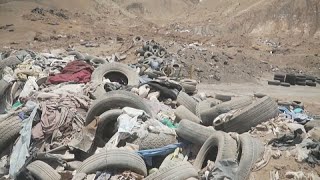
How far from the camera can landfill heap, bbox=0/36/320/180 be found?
6789 millimetres

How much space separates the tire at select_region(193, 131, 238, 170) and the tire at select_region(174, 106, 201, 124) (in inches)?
54.8

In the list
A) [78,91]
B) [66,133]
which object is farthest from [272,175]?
[78,91]

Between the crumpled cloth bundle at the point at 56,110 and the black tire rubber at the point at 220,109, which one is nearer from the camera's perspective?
the crumpled cloth bundle at the point at 56,110

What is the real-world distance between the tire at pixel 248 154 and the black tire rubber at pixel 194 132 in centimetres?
71

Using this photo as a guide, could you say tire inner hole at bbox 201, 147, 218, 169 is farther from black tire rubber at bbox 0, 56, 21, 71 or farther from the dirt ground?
black tire rubber at bbox 0, 56, 21, 71

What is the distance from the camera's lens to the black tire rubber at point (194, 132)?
24.7 ft

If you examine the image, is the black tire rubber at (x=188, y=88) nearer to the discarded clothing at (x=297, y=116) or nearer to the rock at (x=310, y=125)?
the discarded clothing at (x=297, y=116)

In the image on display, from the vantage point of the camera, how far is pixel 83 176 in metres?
6.86

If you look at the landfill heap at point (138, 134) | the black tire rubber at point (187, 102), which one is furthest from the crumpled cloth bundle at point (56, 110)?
the black tire rubber at point (187, 102)

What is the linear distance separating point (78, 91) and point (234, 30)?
23020 millimetres

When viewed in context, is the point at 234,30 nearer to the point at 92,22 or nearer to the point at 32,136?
→ the point at 92,22

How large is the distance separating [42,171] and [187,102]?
3753 mm

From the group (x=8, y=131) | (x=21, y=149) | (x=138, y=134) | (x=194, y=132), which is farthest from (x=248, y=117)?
(x=8, y=131)

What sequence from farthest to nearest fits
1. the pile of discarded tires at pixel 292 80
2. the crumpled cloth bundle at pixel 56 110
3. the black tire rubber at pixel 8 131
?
the pile of discarded tires at pixel 292 80, the crumpled cloth bundle at pixel 56 110, the black tire rubber at pixel 8 131
